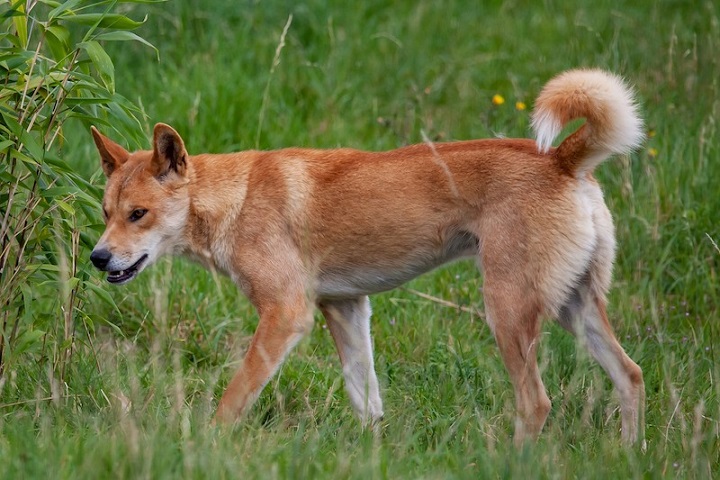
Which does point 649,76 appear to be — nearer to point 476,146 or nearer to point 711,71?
point 711,71

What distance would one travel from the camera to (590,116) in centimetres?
433

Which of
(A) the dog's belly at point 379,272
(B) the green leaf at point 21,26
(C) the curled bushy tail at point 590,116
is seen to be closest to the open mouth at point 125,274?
(A) the dog's belly at point 379,272

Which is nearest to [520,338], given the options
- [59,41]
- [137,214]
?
[137,214]

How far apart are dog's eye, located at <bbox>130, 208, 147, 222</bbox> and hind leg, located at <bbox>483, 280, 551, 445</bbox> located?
62.6 inches

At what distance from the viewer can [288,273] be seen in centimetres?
465

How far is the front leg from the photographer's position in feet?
14.5

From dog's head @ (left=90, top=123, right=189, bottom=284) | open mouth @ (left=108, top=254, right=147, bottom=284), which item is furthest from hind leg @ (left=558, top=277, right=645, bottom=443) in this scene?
open mouth @ (left=108, top=254, right=147, bottom=284)

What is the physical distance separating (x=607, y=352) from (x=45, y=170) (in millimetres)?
2597

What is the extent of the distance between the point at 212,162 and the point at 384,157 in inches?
33.2

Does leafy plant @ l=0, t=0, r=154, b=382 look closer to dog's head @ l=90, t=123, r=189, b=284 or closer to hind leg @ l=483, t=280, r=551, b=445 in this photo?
dog's head @ l=90, t=123, r=189, b=284

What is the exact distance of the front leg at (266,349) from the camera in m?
4.41

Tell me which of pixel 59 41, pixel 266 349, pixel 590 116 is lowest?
pixel 266 349

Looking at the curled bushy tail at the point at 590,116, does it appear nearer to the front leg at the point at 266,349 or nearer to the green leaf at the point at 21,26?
the front leg at the point at 266,349

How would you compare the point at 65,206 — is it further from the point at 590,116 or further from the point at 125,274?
the point at 590,116
